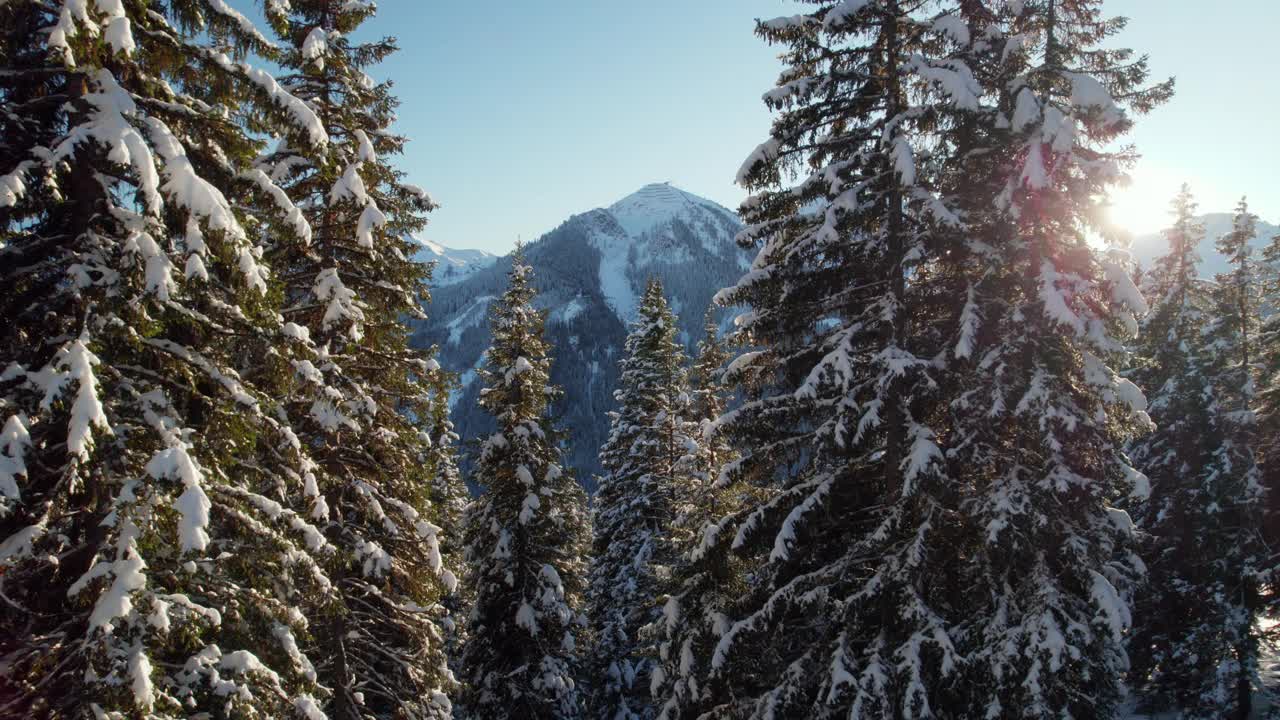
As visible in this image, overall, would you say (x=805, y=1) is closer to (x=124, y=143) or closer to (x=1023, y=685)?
(x=124, y=143)

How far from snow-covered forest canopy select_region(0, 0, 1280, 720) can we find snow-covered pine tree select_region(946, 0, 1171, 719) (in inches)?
2.2

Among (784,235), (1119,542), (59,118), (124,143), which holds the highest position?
(784,235)

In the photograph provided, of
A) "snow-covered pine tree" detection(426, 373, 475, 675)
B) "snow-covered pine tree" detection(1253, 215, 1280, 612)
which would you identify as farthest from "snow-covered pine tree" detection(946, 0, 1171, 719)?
"snow-covered pine tree" detection(426, 373, 475, 675)

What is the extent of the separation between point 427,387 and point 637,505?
13.1 meters

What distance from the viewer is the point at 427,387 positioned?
13.2 meters

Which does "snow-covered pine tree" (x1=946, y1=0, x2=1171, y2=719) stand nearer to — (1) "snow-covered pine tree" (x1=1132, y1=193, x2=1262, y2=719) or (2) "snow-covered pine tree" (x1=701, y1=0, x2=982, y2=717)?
(2) "snow-covered pine tree" (x1=701, y1=0, x2=982, y2=717)

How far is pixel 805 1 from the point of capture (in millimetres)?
10844

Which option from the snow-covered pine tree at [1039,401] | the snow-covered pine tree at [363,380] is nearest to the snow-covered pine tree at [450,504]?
the snow-covered pine tree at [363,380]

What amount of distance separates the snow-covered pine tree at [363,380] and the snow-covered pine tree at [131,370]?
Answer: 3047 mm

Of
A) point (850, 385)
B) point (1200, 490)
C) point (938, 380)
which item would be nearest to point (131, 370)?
point (850, 385)

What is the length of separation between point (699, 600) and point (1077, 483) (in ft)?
22.4

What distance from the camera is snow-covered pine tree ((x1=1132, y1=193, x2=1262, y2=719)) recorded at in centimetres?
2039

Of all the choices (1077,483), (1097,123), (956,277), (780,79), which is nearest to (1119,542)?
(1077,483)

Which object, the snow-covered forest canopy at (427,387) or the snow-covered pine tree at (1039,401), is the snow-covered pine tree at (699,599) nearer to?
the snow-covered forest canopy at (427,387)
